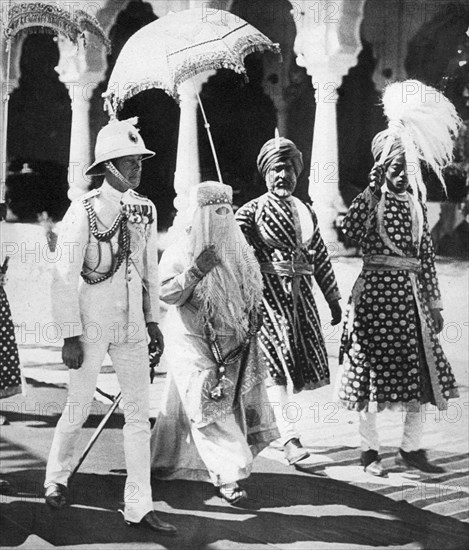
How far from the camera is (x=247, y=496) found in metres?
3.95

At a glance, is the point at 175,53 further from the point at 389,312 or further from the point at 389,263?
the point at 389,312

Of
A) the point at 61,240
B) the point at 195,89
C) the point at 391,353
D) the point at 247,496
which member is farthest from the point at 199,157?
the point at 247,496

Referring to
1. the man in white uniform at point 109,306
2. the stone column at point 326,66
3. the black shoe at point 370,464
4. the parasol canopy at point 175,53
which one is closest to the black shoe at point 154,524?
the man in white uniform at point 109,306

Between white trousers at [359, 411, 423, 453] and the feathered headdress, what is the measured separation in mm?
1098

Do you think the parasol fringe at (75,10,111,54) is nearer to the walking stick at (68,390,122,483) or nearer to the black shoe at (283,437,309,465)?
the walking stick at (68,390,122,483)

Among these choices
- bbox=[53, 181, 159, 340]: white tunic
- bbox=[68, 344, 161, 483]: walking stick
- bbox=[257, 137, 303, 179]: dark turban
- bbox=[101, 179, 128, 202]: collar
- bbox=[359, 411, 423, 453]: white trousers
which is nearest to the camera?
bbox=[53, 181, 159, 340]: white tunic

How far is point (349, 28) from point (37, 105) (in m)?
1.53

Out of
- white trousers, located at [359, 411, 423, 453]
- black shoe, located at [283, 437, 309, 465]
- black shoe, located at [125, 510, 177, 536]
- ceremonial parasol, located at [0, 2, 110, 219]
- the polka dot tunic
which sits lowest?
black shoe, located at [125, 510, 177, 536]

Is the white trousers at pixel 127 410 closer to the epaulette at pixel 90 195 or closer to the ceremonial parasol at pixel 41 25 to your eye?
the epaulette at pixel 90 195

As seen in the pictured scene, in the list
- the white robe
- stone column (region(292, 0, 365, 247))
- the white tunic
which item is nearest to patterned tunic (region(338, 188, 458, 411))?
stone column (region(292, 0, 365, 247))

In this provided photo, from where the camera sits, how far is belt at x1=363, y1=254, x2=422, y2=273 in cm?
413

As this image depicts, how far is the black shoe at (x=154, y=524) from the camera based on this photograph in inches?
148

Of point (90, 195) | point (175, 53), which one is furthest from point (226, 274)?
point (175, 53)

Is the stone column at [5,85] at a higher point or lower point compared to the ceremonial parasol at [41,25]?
lower
